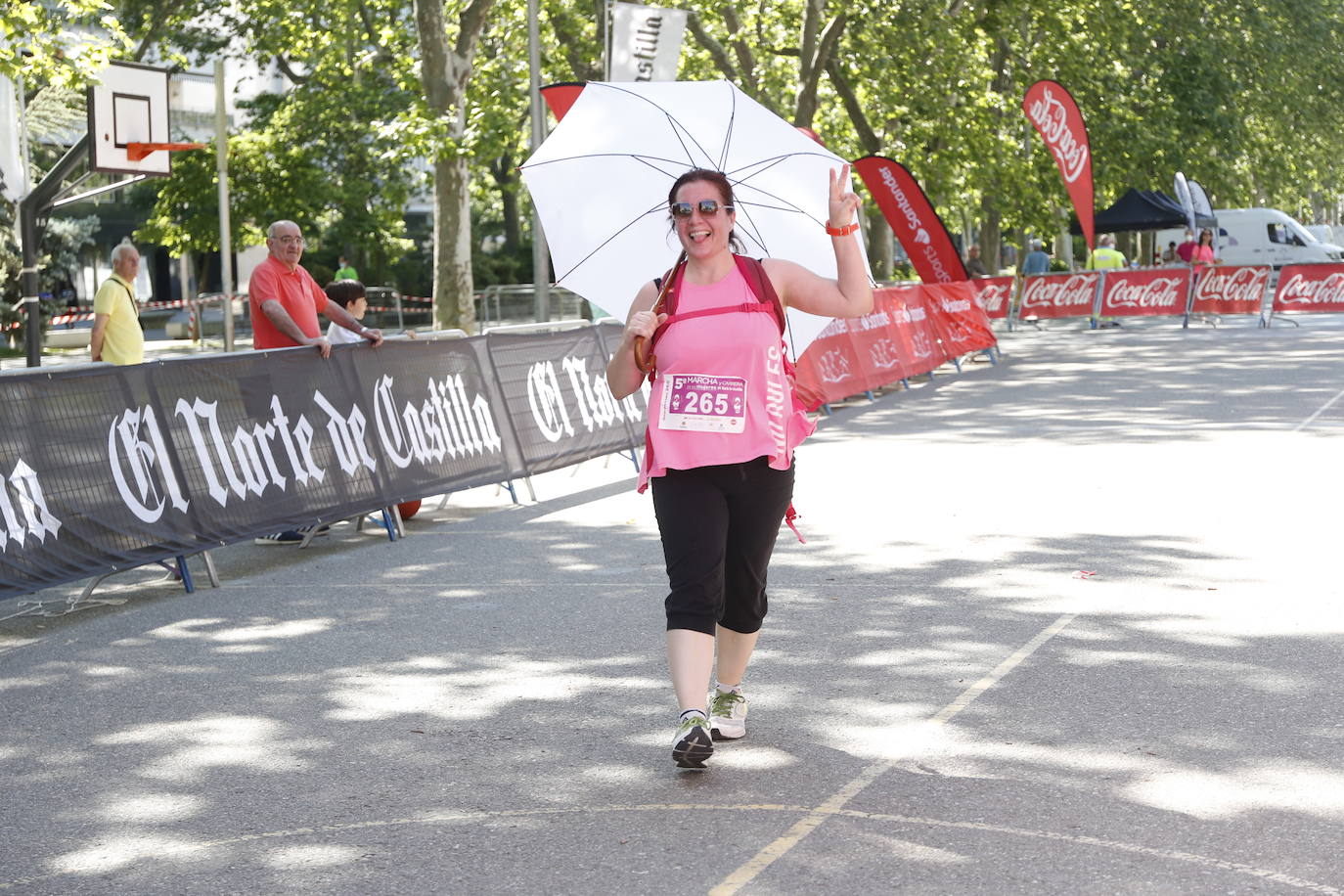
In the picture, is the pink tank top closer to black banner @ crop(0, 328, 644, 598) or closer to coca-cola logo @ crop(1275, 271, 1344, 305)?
black banner @ crop(0, 328, 644, 598)

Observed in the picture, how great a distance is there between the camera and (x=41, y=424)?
839 centimetres

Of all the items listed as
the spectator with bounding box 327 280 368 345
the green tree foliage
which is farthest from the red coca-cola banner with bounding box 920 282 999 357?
the spectator with bounding box 327 280 368 345

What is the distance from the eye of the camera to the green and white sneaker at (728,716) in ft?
19.3

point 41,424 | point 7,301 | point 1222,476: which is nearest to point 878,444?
point 1222,476

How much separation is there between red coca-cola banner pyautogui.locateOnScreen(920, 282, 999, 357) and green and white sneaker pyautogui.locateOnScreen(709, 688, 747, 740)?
54.1ft

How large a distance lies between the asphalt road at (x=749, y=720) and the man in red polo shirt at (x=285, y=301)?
143 centimetres

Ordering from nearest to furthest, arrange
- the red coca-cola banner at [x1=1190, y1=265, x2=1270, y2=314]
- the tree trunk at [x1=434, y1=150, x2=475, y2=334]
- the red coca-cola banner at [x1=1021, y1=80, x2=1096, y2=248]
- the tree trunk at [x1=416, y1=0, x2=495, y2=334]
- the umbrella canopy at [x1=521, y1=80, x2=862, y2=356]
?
the umbrella canopy at [x1=521, y1=80, x2=862, y2=356], the tree trunk at [x1=416, y1=0, x2=495, y2=334], the tree trunk at [x1=434, y1=150, x2=475, y2=334], the red coca-cola banner at [x1=1021, y1=80, x2=1096, y2=248], the red coca-cola banner at [x1=1190, y1=265, x2=1270, y2=314]

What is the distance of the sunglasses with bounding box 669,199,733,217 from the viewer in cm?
536

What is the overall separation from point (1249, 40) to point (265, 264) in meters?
39.3

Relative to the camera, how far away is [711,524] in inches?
214

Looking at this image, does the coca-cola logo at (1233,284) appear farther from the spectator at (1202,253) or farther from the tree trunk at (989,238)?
the tree trunk at (989,238)

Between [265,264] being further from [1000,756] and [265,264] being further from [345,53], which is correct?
[345,53]

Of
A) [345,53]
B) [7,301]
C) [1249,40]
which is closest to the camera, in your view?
[7,301]

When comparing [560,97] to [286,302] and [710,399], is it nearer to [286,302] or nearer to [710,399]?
[286,302]
